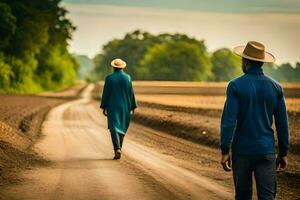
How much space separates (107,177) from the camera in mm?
11164

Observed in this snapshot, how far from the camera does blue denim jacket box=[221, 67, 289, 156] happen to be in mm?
6324

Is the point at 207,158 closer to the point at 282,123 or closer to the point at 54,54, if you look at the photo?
the point at 282,123

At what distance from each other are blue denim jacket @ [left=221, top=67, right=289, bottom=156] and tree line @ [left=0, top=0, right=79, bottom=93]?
4975 centimetres

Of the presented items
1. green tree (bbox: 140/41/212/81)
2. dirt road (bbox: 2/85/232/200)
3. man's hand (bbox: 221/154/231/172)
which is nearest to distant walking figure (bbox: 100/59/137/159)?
dirt road (bbox: 2/85/232/200)

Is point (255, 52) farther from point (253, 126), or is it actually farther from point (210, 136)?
point (210, 136)

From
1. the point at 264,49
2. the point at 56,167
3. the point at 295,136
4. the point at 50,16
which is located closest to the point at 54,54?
the point at 50,16

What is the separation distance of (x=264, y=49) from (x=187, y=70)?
158 meters

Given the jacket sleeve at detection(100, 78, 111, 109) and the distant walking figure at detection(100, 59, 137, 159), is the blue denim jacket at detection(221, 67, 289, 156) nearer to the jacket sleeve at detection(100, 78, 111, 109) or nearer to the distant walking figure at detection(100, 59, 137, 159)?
the distant walking figure at detection(100, 59, 137, 159)

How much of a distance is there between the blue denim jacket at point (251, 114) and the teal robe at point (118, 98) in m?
8.06

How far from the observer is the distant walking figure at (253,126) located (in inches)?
249

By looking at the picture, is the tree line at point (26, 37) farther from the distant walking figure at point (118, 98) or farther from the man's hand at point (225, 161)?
the man's hand at point (225, 161)

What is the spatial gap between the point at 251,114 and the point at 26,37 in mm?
56891

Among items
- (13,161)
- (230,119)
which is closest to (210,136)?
(13,161)

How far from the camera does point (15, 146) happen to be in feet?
50.2
